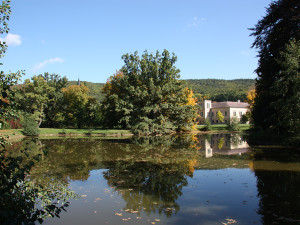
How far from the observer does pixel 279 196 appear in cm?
645

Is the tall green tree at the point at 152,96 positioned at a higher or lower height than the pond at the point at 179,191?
higher

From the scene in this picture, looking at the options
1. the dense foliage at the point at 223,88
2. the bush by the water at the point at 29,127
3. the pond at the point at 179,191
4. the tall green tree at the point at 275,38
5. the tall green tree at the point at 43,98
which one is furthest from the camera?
the dense foliage at the point at 223,88

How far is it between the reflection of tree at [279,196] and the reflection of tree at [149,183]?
207cm

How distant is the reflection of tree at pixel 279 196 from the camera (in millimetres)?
5087

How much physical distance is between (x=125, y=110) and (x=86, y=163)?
2259cm

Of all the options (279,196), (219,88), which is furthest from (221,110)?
(279,196)

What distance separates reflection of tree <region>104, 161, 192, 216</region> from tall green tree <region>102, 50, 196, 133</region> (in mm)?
22627

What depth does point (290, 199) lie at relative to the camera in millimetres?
6172

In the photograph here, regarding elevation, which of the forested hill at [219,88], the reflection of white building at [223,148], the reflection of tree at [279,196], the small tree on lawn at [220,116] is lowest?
the reflection of white building at [223,148]

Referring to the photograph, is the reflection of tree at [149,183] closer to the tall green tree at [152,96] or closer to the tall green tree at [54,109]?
the tall green tree at [152,96]

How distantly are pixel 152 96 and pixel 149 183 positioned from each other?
2757 centimetres

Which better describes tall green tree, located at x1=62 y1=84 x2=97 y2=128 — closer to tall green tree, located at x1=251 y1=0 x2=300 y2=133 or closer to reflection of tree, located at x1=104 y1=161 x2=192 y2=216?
tall green tree, located at x1=251 y1=0 x2=300 y2=133

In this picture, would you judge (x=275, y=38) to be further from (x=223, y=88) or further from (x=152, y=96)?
(x=223, y=88)

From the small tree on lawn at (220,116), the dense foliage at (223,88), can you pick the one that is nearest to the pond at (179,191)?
the small tree on lawn at (220,116)
